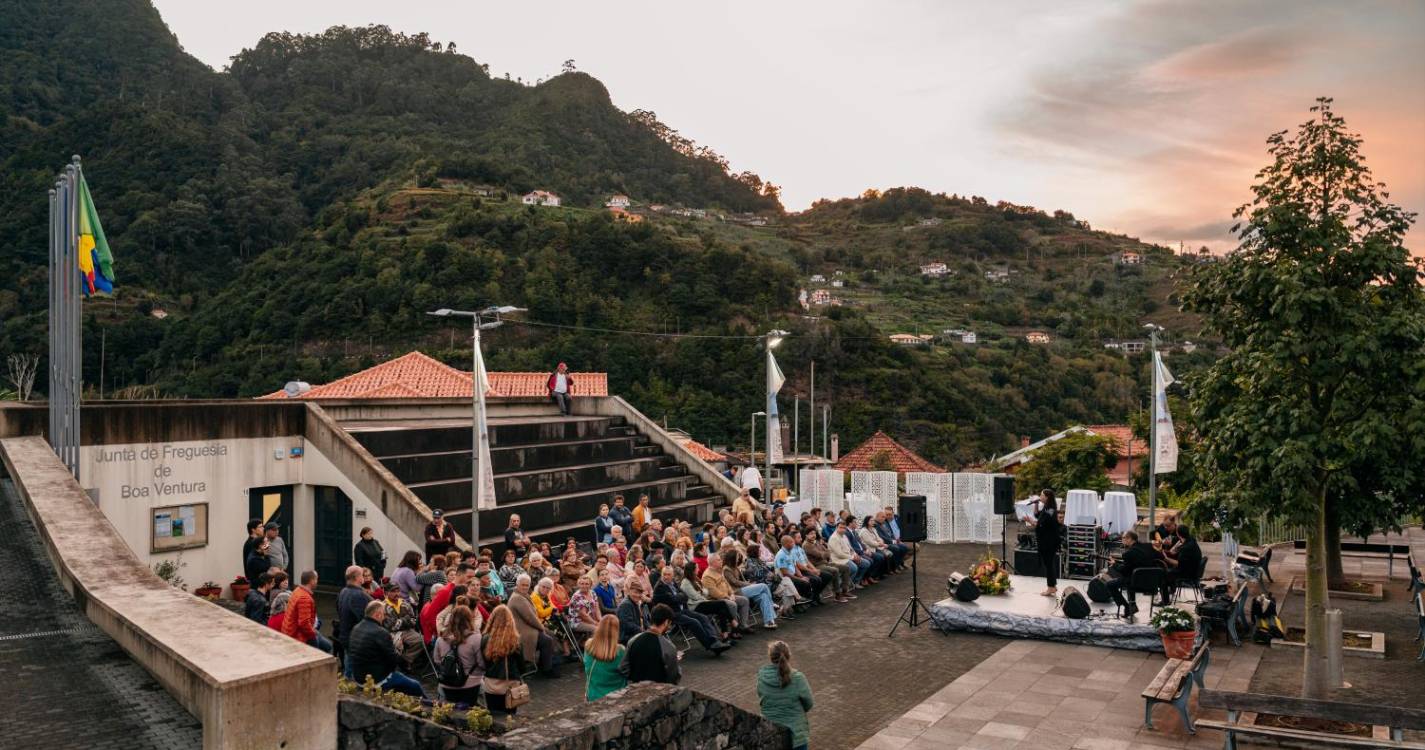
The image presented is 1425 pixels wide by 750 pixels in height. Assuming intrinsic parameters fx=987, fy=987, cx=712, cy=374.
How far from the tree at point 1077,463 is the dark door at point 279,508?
61.1ft

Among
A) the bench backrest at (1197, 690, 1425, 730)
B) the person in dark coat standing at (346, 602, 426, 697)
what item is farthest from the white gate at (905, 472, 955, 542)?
the person in dark coat standing at (346, 602, 426, 697)

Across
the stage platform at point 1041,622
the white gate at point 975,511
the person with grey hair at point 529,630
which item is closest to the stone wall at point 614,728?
the person with grey hair at point 529,630

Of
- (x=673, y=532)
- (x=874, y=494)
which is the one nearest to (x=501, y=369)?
(x=874, y=494)

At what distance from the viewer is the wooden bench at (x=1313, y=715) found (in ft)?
24.2

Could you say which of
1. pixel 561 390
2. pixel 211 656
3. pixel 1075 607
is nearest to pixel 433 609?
pixel 211 656

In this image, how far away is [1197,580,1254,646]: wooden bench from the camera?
12.4 m

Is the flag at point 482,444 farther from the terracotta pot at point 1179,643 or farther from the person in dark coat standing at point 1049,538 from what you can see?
the terracotta pot at point 1179,643

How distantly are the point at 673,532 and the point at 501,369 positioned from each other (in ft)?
154

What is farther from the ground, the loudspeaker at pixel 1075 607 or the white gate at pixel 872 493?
the white gate at pixel 872 493

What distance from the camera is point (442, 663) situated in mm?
9352

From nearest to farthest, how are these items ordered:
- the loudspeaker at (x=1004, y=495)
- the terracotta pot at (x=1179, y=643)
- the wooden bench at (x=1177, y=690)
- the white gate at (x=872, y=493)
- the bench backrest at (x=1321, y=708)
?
the bench backrest at (x=1321, y=708) < the wooden bench at (x=1177, y=690) < the terracotta pot at (x=1179, y=643) < the loudspeaker at (x=1004, y=495) < the white gate at (x=872, y=493)

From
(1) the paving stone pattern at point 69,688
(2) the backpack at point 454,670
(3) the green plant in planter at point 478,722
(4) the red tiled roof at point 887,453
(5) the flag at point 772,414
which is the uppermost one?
(5) the flag at point 772,414

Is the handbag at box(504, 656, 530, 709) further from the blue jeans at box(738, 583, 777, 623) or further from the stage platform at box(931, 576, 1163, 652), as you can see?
the stage platform at box(931, 576, 1163, 652)

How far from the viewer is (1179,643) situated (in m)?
11.4
